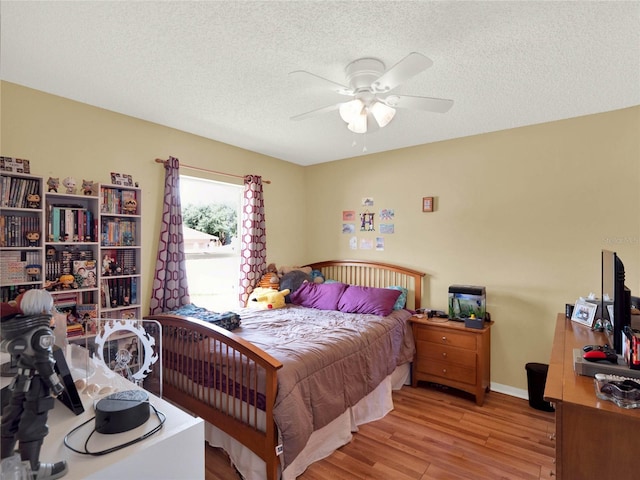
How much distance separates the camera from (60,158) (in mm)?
2340

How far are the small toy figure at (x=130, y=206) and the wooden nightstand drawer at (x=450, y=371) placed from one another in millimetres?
2941

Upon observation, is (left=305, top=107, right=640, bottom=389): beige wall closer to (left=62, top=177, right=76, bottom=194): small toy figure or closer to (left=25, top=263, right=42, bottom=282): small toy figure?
(left=62, top=177, right=76, bottom=194): small toy figure

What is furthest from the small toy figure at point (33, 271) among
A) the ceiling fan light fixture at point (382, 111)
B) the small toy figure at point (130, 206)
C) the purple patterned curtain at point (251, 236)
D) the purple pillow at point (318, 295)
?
the ceiling fan light fixture at point (382, 111)

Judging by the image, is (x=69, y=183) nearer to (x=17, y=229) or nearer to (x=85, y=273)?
(x=17, y=229)

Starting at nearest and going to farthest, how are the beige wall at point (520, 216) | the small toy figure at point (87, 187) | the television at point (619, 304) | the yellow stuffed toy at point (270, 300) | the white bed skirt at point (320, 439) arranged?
the television at point (619, 304) < the white bed skirt at point (320, 439) < the small toy figure at point (87, 187) < the beige wall at point (520, 216) < the yellow stuffed toy at point (270, 300)

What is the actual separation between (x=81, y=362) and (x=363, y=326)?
78.0 inches

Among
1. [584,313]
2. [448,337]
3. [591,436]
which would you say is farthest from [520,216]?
[591,436]

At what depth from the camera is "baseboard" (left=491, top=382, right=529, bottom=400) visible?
9.56ft

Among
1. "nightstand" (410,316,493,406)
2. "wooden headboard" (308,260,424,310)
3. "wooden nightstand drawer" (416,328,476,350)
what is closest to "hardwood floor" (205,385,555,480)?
"nightstand" (410,316,493,406)

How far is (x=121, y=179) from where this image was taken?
8.57 ft

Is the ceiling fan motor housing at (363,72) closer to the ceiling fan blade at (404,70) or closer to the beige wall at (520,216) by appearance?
the ceiling fan blade at (404,70)

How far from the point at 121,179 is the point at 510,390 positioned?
12.7 feet

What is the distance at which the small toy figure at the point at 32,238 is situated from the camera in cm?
203

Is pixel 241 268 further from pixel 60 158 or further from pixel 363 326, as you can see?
pixel 60 158
